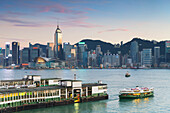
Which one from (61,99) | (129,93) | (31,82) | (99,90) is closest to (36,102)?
(61,99)

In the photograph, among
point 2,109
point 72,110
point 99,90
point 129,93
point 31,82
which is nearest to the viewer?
point 2,109

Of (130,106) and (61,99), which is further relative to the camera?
(130,106)

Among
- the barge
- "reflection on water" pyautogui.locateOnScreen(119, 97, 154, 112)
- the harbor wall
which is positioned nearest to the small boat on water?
"reflection on water" pyautogui.locateOnScreen(119, 97, 154, 112)

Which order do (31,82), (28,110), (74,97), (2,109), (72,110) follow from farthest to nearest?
(31,82)
(74,97)
(72,110)
(28,110)
(2,109)

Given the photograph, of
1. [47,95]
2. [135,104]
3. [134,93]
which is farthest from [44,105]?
[134,93]

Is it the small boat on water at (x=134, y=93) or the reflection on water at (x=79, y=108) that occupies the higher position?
the small boat on water at (x=134, y=93)

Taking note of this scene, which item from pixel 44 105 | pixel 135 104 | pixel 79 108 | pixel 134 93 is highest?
pixel 134 93

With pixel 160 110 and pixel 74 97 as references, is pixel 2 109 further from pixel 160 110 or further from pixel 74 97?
pixel 160 110

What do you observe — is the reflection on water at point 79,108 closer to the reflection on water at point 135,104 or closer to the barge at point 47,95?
the barge at point 47,95

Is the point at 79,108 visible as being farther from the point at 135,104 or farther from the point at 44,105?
the point at 135,104

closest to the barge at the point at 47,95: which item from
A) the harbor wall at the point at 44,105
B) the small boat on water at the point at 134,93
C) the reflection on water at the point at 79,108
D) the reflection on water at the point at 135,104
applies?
the harbor wall at the point at 44,105

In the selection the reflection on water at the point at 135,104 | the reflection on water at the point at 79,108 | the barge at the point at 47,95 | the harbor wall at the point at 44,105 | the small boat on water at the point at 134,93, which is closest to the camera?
the harbor wall at the point at 44,105
